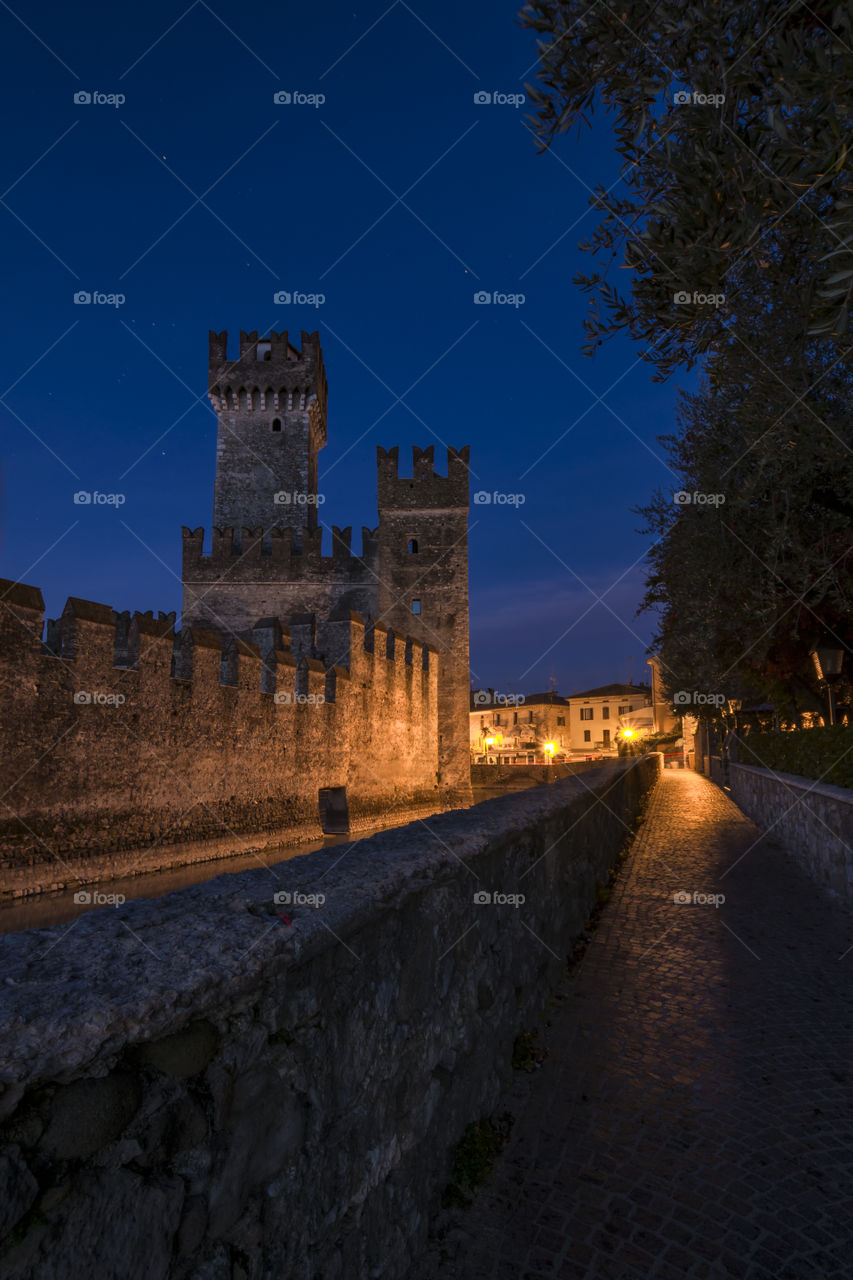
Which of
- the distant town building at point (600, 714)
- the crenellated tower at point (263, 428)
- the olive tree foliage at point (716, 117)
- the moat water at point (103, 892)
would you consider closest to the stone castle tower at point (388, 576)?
the crenellated tower at point (263, 428)

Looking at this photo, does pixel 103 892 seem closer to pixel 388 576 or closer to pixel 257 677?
pixel 257 677

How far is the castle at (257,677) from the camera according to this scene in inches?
376

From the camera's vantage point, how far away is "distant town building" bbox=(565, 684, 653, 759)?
62906mm

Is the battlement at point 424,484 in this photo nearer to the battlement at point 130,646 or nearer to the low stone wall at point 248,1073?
the battlement at point 130,646

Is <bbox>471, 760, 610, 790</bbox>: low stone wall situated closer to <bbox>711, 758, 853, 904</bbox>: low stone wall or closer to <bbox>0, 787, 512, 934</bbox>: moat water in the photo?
<bbox>0, 787, 512, 934</bbox>: moat water

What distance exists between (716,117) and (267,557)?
73.7 feet

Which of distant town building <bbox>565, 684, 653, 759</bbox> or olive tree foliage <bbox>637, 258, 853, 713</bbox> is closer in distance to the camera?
olive tree foliage <bbox>637, 258, 853, 713</bbox>

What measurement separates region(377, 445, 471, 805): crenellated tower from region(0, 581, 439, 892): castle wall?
27.2ft

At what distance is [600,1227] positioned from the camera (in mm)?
2094

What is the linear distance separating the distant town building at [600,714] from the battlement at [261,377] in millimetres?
41157

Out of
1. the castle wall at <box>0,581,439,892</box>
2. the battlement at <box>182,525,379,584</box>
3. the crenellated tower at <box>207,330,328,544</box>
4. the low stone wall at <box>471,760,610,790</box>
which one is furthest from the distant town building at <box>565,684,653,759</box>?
the castle wall at <box>0,581,439,892</box>

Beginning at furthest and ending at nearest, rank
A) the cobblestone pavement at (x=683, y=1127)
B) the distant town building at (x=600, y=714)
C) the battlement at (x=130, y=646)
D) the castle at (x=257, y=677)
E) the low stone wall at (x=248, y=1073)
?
the distant town building at (x=600, y=714), the castle at (x=257, y=677), the battlement at (x=130, y=646), the cobblestone pavement at (x=683, y=1127), the low stone wall at (x=248, y=1073)

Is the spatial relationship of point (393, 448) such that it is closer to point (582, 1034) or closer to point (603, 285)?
point (603, 285)

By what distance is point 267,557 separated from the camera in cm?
2516
